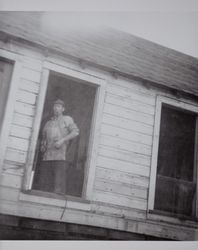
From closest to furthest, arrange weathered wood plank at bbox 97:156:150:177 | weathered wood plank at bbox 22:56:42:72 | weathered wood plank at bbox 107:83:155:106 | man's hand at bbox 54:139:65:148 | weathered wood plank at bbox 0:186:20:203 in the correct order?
weathered wood plank at bbox 0:186:20:203 < man's hand at bbox 54:139:65:148 < weathered wood plank at bbox 22:56:42:72 < weathered wood plank at bbox 97:156:150:177 < weathered wood plank at bbox 107:83:155:106

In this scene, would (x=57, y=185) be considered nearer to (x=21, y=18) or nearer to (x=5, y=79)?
(x=5, y=79)

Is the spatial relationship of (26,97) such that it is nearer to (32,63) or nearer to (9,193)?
(32,63)

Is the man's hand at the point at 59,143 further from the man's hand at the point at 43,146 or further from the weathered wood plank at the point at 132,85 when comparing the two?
the weathered wood plank at the point at 132,85

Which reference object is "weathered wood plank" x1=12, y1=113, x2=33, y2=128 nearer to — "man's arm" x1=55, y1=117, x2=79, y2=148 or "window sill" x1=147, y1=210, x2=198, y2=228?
"man's arm" x1=55, y1=117, x2=79, y2=148

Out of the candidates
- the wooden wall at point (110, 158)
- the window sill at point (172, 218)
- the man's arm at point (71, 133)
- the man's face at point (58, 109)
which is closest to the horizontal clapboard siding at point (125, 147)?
the wooden wall at point (110, 158)

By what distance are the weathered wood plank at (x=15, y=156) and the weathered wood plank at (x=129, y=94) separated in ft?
3.26

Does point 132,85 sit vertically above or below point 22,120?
above

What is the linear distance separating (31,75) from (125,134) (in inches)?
→ 36.9

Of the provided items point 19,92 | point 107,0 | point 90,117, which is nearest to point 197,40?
point 107,0

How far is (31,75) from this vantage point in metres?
2.74

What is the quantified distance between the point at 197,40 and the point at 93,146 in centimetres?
145

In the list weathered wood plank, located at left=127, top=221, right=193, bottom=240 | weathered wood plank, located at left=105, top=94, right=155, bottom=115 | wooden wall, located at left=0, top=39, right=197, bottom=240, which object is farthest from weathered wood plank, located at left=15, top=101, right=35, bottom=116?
weathered wood plank, located at left=127, top=221, right=193, bottom=240

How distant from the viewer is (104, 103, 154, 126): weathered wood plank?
3002 millimetres

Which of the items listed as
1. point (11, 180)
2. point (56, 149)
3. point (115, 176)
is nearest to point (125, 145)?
point (115, 176)
